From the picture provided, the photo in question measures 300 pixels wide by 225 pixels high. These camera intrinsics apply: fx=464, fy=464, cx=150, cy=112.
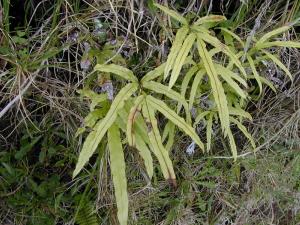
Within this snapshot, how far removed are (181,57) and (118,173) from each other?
26 cm

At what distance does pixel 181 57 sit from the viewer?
0.91 m

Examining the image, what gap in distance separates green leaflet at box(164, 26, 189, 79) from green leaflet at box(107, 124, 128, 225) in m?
0.15

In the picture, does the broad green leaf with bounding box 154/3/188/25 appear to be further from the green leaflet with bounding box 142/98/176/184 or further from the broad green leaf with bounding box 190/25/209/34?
the green leaflet with bounding box 142/98/176/184

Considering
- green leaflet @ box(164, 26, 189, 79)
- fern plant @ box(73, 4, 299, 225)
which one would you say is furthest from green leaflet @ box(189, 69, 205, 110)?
green leaflet @ box(164, 26, 189, 79)

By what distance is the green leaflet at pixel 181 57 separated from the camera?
0.88 metres

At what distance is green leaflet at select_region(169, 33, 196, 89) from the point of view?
0.88 metres

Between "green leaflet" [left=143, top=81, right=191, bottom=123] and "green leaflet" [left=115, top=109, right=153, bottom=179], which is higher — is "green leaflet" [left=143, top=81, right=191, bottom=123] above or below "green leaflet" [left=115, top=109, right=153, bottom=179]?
above

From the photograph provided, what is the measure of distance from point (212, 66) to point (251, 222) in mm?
605

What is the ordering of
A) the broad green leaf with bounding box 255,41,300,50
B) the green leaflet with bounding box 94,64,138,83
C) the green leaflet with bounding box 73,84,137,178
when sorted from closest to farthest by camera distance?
the green leaflet with bounding box 73,84,137,178 < the green leaflet with bounding box 94,64,138,83 < the broad green leaf with bounding box 255,41,300,50

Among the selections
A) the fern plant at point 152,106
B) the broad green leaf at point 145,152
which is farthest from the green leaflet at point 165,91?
the broad green leaf at point 145,152

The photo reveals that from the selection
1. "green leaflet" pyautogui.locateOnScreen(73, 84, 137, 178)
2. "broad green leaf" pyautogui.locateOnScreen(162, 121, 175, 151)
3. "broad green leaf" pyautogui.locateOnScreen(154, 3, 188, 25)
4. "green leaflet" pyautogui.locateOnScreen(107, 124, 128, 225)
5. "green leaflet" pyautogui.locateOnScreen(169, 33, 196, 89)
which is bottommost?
"broad green leaf" pyautogui.locateOnScreen(162, 121, 175, 151)

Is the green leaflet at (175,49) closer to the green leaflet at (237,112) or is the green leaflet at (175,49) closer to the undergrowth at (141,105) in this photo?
the undergrowth at (141,105)

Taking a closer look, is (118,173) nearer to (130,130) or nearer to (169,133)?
(130,130)

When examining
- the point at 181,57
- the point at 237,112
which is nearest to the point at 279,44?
the point at 237,112
